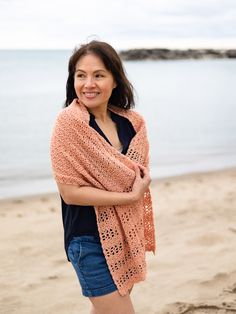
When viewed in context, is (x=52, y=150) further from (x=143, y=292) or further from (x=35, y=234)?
(x=35, y=234)

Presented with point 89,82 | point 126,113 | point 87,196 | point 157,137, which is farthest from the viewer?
point 157,137

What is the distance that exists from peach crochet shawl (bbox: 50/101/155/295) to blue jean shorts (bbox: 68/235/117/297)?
33mm

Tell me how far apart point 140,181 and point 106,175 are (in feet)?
0.59

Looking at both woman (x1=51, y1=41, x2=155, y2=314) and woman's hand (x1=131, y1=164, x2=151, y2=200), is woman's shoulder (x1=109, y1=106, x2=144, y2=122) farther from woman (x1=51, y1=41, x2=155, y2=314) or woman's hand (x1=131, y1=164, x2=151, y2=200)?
woman's hand (x1=131, y1=164, x2=151, y2=200)

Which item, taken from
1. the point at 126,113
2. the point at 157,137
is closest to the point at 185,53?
the point at 157,137

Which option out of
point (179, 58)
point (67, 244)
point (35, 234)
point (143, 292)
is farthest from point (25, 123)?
point (179, 58)

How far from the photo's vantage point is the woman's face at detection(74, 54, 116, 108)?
2.54m

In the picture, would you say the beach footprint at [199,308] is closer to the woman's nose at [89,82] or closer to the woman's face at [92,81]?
the woman's face at [92,81]

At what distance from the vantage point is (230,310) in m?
3.78

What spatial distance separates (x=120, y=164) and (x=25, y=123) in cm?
1339

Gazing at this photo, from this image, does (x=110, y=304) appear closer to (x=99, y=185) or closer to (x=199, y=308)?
(x=99, y=185)

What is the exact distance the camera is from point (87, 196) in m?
2.42

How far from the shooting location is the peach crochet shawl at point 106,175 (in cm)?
245

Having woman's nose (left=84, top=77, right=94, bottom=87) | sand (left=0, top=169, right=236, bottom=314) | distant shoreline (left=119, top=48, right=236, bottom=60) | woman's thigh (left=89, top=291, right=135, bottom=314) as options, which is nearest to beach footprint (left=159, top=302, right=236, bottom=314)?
sand (left=0, top=169, right=236, bottom=314)
